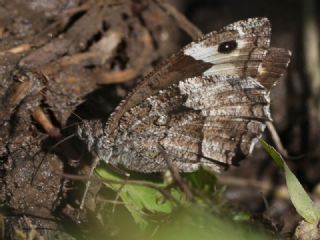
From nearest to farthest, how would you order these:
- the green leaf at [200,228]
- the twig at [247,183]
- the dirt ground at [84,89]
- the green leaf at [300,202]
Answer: the green leaf at [200,228] < the green leaf at [300,202] < the dirt ground at [84,89] < the twig at [247,183]

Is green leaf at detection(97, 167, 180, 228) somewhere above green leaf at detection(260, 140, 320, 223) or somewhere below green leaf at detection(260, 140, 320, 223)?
above

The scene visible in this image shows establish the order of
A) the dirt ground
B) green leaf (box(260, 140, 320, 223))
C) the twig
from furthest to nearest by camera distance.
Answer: the twig, the dirt ground, green leaf (box(260, 140, 320, 223))

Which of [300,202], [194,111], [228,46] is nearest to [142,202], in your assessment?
[194,111]

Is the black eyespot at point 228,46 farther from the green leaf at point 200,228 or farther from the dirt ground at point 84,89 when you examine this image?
the green leaf at point 200,228

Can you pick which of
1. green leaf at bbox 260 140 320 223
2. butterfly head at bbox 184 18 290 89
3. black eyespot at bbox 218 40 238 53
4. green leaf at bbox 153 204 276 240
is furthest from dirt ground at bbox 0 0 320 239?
black eyespot at bbox 218 40 238 53

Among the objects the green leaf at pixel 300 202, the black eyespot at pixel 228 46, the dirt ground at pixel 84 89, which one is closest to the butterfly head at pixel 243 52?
the black eyespot at pixel 228 46

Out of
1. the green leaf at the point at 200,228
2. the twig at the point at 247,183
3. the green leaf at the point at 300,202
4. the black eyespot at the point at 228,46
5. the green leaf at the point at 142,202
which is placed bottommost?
the twig at the point at 247,183

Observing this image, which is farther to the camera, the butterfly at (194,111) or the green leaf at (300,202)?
the butterfly at (194,111)

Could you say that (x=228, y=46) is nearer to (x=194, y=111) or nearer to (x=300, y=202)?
(x=194, y=111)

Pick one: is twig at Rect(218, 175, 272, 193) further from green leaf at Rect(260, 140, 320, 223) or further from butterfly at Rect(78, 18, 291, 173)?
green leaf at Rect(260, 140, 320, 223)
